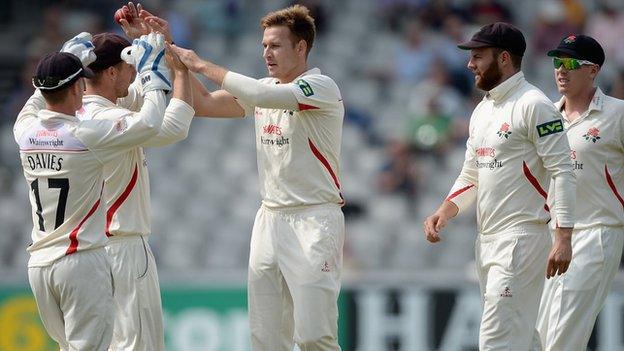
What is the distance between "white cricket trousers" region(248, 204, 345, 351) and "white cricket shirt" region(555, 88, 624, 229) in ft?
5.21

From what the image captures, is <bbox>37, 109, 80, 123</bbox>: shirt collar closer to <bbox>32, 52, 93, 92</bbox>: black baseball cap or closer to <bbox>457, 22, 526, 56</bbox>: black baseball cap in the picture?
<bbox>32, 52, 93, 92</bbox>: black baseball cap

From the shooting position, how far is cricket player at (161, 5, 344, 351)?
8.26 metres

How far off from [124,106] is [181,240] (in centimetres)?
693

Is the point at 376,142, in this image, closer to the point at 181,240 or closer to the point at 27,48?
the point at 181,240

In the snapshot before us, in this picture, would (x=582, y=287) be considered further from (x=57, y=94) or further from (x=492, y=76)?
(x=57, y=94)

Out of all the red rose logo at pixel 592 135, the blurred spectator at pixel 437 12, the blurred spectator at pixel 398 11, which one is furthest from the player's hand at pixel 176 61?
the blurred spectator at pixel 398 11

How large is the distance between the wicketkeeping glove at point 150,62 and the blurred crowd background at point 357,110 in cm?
571

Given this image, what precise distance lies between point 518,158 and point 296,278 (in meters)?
1.52

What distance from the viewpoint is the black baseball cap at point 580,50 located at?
870cm

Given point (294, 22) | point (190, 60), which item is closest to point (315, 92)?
point (294, 22)

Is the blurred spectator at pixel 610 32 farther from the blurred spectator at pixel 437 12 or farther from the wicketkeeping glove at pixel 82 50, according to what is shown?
the wicketkeeping glove at pixel 82 50

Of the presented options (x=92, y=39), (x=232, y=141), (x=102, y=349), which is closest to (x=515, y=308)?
(x=102, y=349)

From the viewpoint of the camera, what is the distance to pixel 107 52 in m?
8.17

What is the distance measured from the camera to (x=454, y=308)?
40.2 feet
